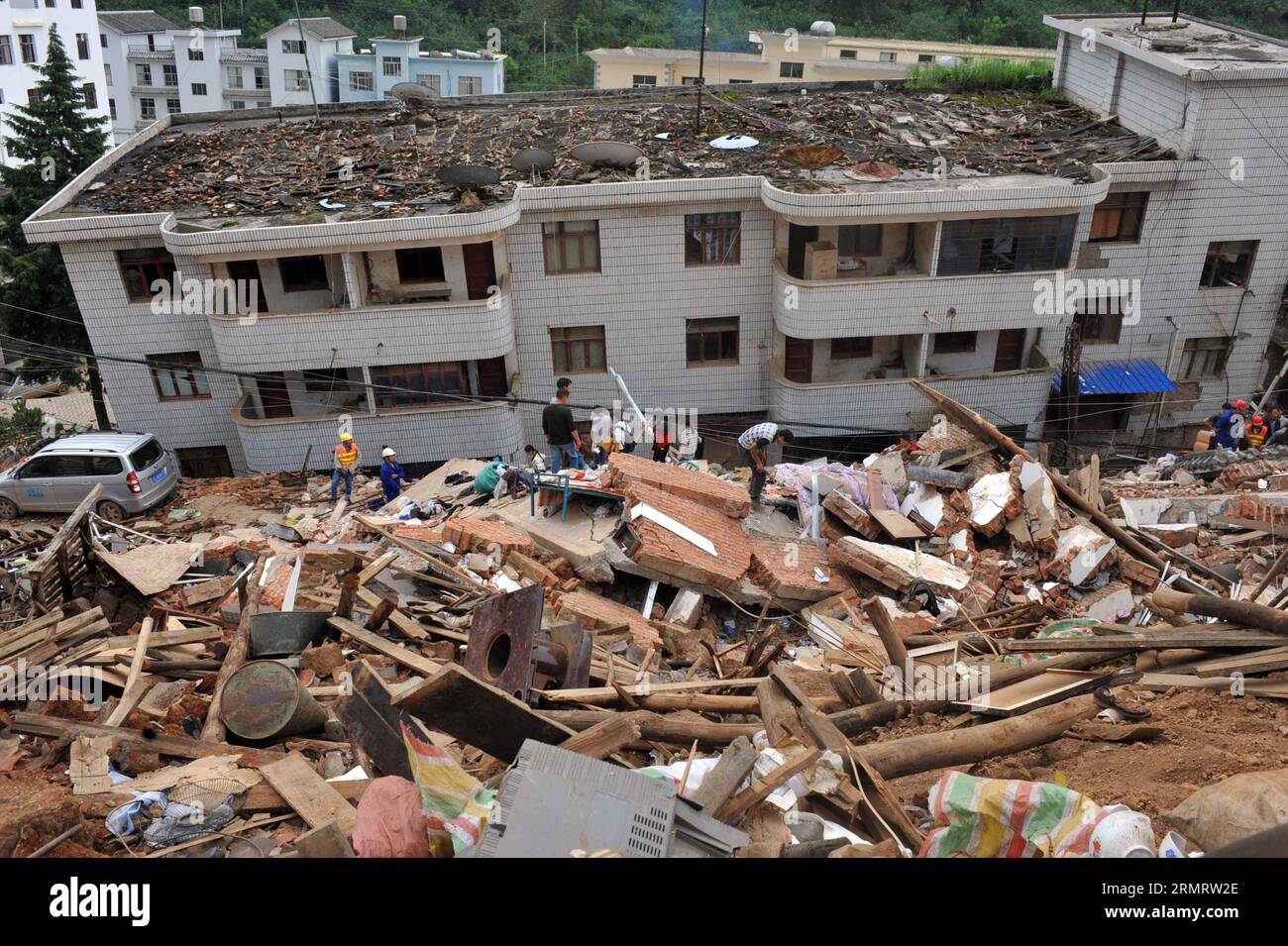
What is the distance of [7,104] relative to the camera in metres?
44.7

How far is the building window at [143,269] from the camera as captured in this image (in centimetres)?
1816

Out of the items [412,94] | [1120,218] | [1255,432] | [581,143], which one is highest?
[412,94]

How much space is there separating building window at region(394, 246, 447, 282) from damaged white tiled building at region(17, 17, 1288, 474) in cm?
5

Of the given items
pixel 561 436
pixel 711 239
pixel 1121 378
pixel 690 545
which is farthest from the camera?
pixel 1121 378

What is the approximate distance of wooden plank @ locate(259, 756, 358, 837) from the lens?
609cm

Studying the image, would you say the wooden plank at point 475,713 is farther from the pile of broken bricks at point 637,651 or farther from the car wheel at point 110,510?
the car wheel at point 110,510

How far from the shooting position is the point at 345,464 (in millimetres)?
16250

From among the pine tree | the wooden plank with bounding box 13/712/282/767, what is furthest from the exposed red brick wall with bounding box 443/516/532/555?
the pine tree

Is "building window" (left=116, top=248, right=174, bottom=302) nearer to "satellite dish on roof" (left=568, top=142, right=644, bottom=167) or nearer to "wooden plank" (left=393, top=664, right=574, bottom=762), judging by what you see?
"satellite dish on roof" (left=568, top=142, right=644, bottom=167)

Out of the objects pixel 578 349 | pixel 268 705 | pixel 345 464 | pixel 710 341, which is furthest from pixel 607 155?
pixel 268 705

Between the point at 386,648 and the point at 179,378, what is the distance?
13.4m

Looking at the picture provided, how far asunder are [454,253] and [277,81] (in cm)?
4685

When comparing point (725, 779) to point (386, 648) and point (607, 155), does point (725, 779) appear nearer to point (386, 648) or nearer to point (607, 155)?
A: point (386, 648)

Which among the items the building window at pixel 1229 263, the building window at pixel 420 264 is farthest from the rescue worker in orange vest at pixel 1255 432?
the building window at pixel 420 264
